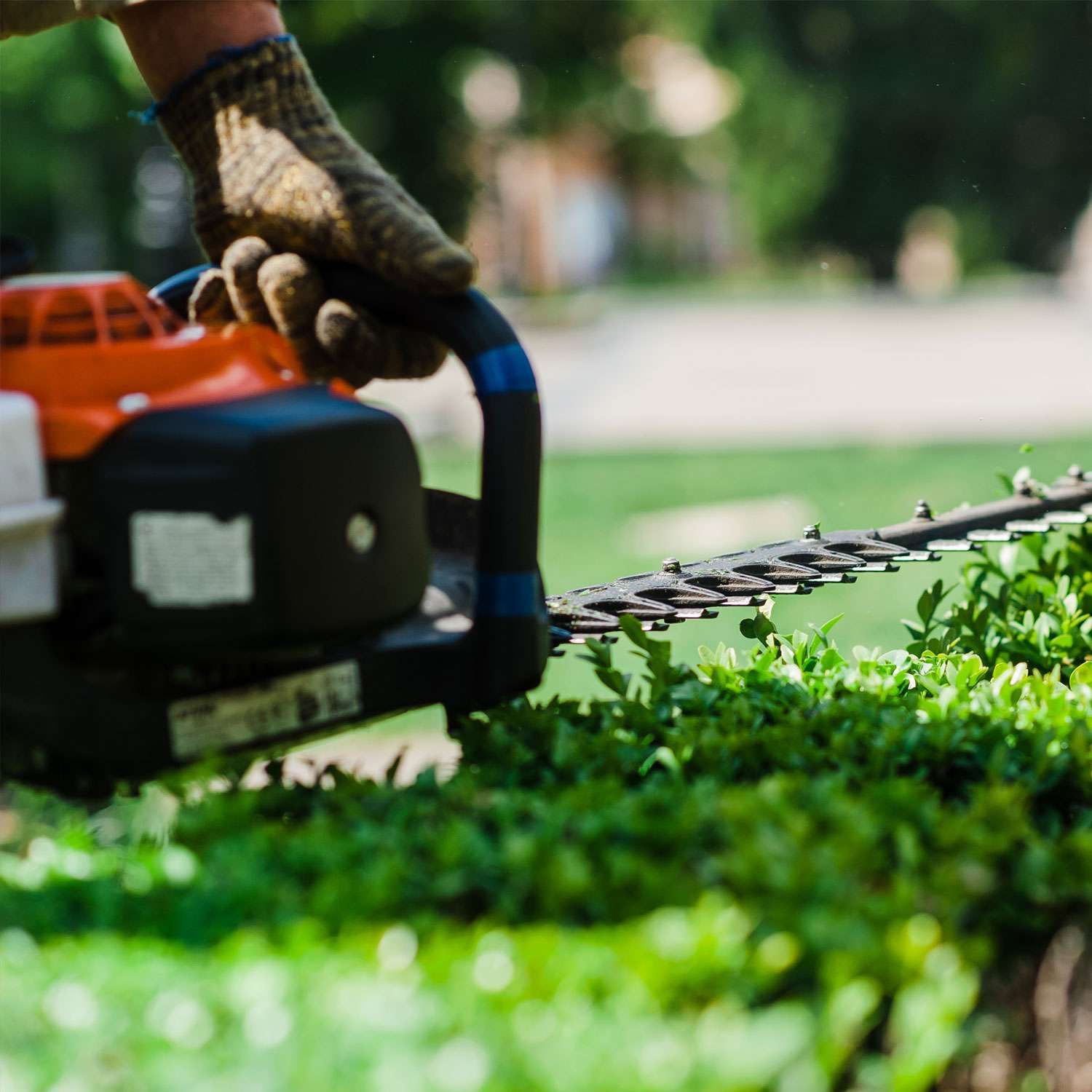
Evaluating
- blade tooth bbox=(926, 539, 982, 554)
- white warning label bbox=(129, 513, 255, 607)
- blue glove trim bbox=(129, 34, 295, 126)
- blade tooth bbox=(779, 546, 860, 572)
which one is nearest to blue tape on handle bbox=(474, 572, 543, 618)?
white warning label bbox=(129, 513, 255, 607)

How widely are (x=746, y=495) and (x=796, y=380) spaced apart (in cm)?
902

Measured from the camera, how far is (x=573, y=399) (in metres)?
18.6

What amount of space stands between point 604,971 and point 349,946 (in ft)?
0.70

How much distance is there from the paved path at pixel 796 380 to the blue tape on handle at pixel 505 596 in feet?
31.4

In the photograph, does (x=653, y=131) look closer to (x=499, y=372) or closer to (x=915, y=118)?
(x=915, y=118)

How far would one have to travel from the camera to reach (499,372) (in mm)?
1890

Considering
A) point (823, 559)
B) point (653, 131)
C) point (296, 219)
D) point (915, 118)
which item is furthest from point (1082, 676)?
point (653, 131)

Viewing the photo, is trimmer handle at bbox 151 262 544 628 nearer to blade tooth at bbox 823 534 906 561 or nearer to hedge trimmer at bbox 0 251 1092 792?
hedge trimmer at bbox 0 251 1092 792

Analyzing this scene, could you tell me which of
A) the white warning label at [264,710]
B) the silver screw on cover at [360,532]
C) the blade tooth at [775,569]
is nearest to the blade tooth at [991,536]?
the blade tooth at [775,569]

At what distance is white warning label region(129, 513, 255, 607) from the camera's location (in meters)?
1.54

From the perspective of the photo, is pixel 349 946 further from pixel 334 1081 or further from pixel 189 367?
pixel 189 367

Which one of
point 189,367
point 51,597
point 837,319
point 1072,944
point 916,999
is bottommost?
point 837,319

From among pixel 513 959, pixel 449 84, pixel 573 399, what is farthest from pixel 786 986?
pixel 449 84

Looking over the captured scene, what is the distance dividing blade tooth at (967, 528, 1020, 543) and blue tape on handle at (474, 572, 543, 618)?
1.27m
